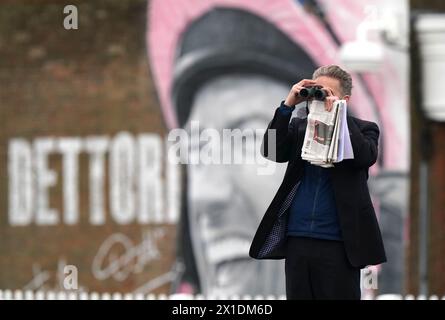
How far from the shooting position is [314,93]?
235 inches

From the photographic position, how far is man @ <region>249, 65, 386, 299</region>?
6.02 meters

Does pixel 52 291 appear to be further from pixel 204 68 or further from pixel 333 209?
pixel 333 209

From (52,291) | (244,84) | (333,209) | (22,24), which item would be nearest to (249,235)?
(244,84)

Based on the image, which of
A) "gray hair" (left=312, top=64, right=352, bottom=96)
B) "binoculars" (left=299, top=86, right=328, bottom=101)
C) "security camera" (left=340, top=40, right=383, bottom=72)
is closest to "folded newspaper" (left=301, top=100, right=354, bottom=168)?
"binoculars" (left=299, top=86, right=328, bottom=101)

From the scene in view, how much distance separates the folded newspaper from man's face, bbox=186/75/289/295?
21.5ft

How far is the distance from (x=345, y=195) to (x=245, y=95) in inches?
274

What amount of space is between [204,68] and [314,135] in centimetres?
716

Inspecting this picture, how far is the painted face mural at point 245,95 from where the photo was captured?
12.4 m

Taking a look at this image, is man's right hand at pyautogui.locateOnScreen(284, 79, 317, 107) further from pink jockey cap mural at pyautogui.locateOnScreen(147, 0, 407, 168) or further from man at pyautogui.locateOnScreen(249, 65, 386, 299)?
pink jockey cap mural at pyautogui.locateOnScreen(147, 0, 407, 168)

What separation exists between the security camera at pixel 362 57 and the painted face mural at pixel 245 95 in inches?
15.5

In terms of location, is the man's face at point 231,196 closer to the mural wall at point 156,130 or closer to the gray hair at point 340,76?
the mural wall at point 156,130
